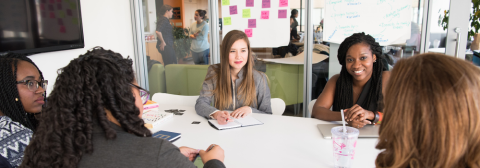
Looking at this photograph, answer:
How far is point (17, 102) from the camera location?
1.39m

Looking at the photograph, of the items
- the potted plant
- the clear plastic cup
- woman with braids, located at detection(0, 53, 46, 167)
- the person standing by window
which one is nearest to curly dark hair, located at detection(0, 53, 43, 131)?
woman with braids, located at detection(0, 53, 46, 167)

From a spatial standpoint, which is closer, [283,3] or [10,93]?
[10,93]

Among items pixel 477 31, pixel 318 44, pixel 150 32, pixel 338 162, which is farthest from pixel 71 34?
pixel 477 31

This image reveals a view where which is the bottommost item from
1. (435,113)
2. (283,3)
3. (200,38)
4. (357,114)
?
(357,114)

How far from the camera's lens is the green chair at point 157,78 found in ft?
13.2

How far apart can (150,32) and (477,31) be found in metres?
3.64

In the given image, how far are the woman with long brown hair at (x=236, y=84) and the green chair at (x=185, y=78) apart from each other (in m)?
1.45

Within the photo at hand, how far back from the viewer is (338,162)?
1.20 metres

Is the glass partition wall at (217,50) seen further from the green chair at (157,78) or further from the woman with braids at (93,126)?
the woman with braids at (93,126)

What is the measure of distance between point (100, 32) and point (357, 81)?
9.43 feet

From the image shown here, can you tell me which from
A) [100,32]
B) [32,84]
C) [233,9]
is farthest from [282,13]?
[32,84]

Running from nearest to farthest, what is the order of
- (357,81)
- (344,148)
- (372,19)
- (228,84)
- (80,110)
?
(80,110) → (344,148) → (357,81) → (228,84) → (372,19)

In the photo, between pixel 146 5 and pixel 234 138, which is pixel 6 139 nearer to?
pixel 234 138

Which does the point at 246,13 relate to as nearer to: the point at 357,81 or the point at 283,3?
the point at 283,3
